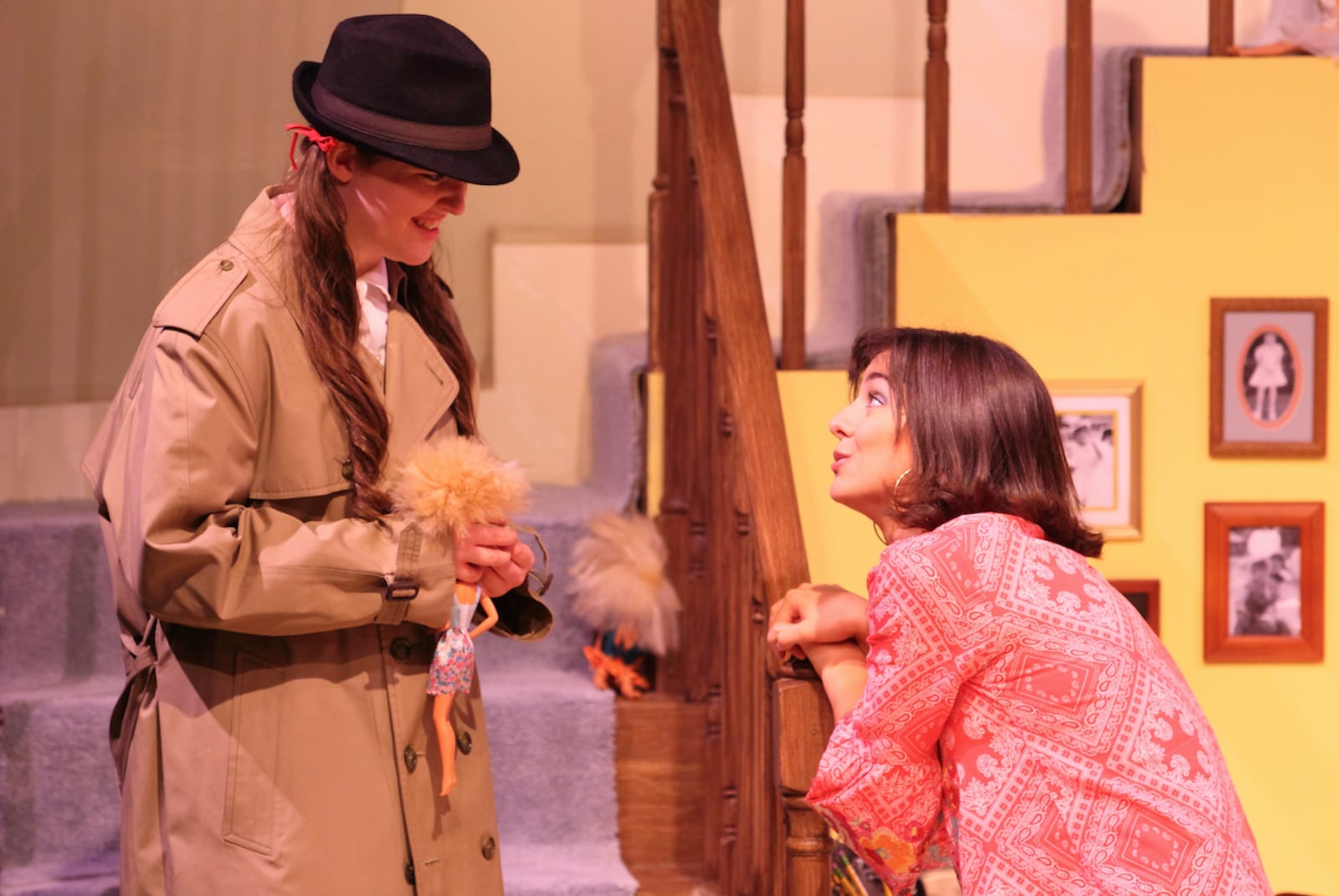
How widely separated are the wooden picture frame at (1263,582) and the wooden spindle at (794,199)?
875 mm

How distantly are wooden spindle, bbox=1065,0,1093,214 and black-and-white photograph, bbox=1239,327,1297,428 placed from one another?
0.43 metres

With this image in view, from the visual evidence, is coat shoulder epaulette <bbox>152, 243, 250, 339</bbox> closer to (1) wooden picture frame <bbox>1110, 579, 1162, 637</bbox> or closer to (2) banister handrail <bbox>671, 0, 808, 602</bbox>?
(2) banister handrail <bbox>671, 0, 808, 602</bbox>

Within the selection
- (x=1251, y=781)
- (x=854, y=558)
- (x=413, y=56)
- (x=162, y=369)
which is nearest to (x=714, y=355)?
(x=854, y=558)

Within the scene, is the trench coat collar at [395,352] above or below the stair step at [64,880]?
above

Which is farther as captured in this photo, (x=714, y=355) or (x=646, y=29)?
(x=646, y=29)

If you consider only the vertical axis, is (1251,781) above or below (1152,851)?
below

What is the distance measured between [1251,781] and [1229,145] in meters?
1.24

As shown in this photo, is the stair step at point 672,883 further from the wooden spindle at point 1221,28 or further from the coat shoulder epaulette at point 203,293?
the wooden spindle at point 1221,28

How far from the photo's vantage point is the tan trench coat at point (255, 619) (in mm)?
1543

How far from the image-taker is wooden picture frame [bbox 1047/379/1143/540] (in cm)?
277

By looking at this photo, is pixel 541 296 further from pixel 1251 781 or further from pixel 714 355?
pixel 1251 781

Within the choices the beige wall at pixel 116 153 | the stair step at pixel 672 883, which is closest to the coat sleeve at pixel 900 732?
the stair step at pixel 672 883

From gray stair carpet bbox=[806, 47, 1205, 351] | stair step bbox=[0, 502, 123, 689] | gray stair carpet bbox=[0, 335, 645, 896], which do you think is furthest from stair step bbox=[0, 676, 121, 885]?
gray stair carpet bbox=[806, 47, 1205, 351]

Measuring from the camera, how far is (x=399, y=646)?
171cm
